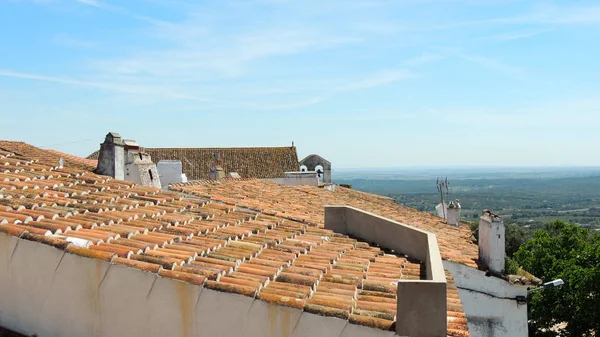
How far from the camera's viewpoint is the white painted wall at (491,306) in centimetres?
1043

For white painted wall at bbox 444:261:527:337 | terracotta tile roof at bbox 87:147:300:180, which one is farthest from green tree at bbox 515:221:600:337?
terracotta tile roof at bbox 87:147:300:180

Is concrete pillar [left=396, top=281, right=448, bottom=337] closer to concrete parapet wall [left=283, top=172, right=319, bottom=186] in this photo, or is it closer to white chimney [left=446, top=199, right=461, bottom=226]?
white chimney [left=446, top=199, right=461, bottom=226]

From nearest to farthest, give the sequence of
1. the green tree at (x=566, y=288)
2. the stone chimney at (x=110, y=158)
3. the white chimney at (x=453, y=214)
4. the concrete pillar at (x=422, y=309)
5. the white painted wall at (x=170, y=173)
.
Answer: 1. the concrete pillar at (x=422, y=309)
2. the stone chimney at (x=110, y=158)
3. the white painted wall at (x=170, y=173)
4. the white chimney at (x=453, y=214)
5. the green tree at (x=566, y=288)

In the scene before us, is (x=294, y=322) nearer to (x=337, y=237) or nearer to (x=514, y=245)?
(x=337, y=237)

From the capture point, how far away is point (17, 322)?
504cm

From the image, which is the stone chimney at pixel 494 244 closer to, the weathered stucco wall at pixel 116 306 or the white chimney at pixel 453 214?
the weathered stucco wall at pixel 116 306

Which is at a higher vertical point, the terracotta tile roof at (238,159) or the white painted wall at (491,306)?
the terracotta tile roof at (238,159)

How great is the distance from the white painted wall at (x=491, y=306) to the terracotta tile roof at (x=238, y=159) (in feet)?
103

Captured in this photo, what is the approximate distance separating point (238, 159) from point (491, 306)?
34128mm

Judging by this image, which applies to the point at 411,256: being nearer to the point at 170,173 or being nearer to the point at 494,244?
the point at 494,244

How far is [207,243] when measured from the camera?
19.2 ft

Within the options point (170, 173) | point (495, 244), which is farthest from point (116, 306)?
point (170, 173)

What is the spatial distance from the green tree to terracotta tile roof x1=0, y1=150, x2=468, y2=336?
1518cm

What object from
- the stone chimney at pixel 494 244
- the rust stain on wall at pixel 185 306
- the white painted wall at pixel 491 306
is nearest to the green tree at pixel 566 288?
the white painted wall at pixel 491 306
